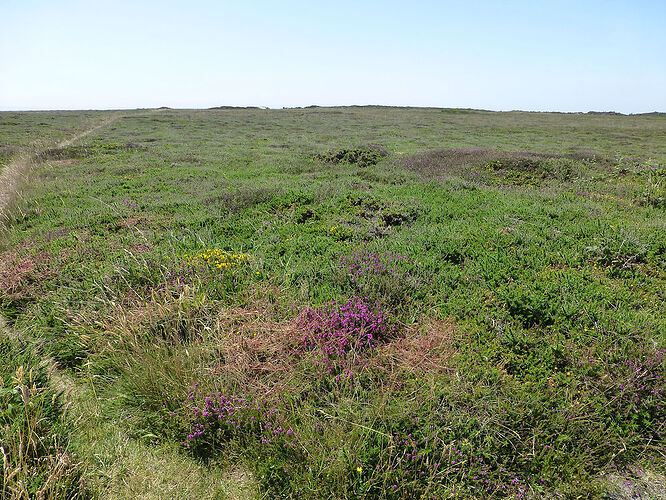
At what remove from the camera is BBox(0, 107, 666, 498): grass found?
3307mm

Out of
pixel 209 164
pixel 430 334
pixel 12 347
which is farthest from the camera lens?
pixel 209 164

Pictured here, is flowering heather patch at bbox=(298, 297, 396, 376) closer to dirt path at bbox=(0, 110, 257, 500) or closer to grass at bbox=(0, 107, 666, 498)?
grass at bbox=(0, 107, 666, 498)

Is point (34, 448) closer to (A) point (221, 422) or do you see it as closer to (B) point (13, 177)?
(A) point (221, 422)

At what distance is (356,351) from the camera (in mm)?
4547

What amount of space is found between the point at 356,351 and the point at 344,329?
358 mm

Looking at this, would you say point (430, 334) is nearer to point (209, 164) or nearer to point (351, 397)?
point (351, 397)

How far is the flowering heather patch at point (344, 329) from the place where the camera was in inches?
175

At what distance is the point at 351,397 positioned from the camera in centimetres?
390

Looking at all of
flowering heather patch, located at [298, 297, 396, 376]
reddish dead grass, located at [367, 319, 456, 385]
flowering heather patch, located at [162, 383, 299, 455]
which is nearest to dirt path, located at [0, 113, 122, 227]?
flowering heather patch, located at [162, 383, 299, 455]

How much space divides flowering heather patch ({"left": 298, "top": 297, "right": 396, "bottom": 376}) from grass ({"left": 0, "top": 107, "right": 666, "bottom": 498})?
0.04 m

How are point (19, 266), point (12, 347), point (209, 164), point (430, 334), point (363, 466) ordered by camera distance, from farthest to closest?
1. point (209, 164)
2. point (19, 266)
3. point (430, 334)
4. point (12, 347)
5. point (363, 466)

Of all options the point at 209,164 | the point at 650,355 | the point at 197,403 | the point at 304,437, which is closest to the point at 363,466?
the point at 304,437

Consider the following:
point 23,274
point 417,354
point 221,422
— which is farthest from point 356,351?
point 23,274

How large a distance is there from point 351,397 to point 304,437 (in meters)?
0.70
